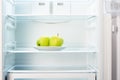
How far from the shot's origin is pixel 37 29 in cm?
183

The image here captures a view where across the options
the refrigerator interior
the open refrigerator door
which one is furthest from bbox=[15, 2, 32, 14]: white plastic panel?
the open refrigerator door

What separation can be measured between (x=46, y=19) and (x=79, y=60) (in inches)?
17.0

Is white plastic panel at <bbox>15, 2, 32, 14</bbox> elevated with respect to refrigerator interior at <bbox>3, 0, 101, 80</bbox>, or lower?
elevated

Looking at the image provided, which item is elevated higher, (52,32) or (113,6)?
(113,6)

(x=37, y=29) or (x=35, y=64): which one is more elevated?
(x=37, y=29)

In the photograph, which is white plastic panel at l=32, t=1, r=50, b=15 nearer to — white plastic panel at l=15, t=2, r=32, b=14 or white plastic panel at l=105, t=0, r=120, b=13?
white plastic panel at l=15, t=2, r=32, b=14

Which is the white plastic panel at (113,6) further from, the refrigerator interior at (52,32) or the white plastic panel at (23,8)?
the white plastic panel at (23,8)

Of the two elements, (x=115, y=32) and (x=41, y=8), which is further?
(x=41, y=8)

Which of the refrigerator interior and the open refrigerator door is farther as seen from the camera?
the refrigerator interior

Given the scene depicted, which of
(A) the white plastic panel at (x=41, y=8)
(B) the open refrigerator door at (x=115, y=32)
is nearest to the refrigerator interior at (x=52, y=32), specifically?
(A) the white plastic panel at (x=41, y=8)

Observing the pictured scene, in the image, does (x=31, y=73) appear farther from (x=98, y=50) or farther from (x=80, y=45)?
(x=80, y=45)

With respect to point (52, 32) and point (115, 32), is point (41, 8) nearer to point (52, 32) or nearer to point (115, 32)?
point (52, 32)

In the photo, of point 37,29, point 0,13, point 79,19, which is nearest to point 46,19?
point 37,29

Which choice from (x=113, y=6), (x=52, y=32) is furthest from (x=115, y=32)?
(x=52, y=32)
